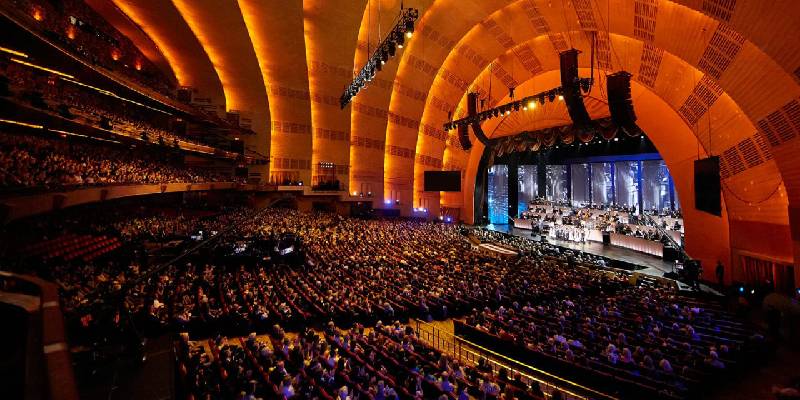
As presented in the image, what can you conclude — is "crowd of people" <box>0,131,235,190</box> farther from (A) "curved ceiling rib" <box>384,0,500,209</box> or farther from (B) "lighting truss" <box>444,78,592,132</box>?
(B) "lighting truss" <box>444,78,592,132</box>

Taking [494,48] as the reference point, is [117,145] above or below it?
below

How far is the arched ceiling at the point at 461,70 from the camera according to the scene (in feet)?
32.7

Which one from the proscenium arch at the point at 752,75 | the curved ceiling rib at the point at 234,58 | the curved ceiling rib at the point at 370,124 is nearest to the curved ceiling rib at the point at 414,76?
the curved ceiling rib at the point at 370,124

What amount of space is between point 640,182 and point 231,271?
24865 millimetres

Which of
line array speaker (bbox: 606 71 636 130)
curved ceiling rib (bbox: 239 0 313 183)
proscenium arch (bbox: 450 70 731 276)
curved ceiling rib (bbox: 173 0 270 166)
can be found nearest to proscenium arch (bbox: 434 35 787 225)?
proscenium arch (bbox: 450 70 731 276)

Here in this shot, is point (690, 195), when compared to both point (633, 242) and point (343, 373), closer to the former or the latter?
point (633, 242)

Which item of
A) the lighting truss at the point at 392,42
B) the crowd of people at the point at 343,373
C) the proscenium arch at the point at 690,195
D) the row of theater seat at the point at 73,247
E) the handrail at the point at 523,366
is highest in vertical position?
the lighting truss at the point at 392,42

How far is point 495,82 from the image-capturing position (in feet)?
83.8

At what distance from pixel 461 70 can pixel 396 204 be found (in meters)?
11.9

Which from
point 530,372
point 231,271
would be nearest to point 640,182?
point 530,372

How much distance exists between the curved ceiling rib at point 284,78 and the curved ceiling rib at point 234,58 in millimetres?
1103

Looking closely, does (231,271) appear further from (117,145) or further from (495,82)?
(495,82)

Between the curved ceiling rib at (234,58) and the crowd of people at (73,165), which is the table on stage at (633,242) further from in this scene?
the crowd of people at (73,165)

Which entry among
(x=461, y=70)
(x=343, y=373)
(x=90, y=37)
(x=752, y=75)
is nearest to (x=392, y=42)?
(x=752, y=75)
